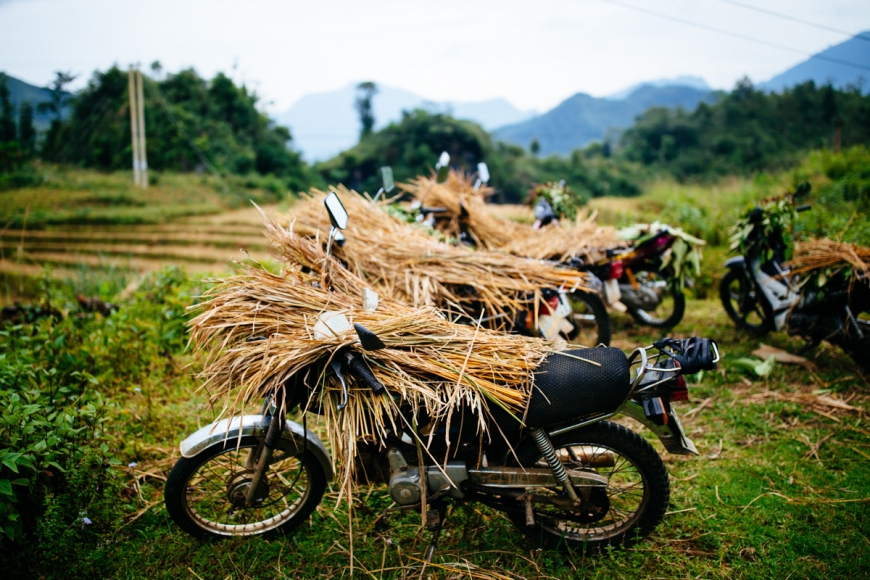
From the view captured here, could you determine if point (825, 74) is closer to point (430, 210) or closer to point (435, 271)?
point (430, 210)

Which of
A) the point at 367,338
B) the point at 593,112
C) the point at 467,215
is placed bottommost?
the point at 367,338

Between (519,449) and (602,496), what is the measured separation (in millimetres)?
419

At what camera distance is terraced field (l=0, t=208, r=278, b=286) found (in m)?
13.8

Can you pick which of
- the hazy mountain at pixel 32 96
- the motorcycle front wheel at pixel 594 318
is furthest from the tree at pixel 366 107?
the motorcycle front wheel at pixel 594 318

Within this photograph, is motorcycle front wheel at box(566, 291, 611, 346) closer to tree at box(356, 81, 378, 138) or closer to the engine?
the engine

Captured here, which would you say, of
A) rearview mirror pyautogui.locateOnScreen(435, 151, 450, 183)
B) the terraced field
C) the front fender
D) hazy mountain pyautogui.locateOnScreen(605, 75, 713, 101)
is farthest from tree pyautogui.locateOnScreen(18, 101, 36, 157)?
hazy mountain pyautogui.locateOnScreen(605, 75, 713, 101)

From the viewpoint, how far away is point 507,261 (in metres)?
3.32

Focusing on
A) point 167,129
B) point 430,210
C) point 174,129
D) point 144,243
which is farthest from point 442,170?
point 167,129

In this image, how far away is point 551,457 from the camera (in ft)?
6.77

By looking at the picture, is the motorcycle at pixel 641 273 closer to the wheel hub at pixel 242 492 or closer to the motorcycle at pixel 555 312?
the motorcycle at pixel 555 312

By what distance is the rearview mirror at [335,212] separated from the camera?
2.55 m

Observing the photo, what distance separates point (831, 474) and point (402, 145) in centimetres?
2023

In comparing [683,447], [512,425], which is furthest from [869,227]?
[512,425]

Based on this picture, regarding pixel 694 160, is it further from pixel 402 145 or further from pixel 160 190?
pixel 160 190
